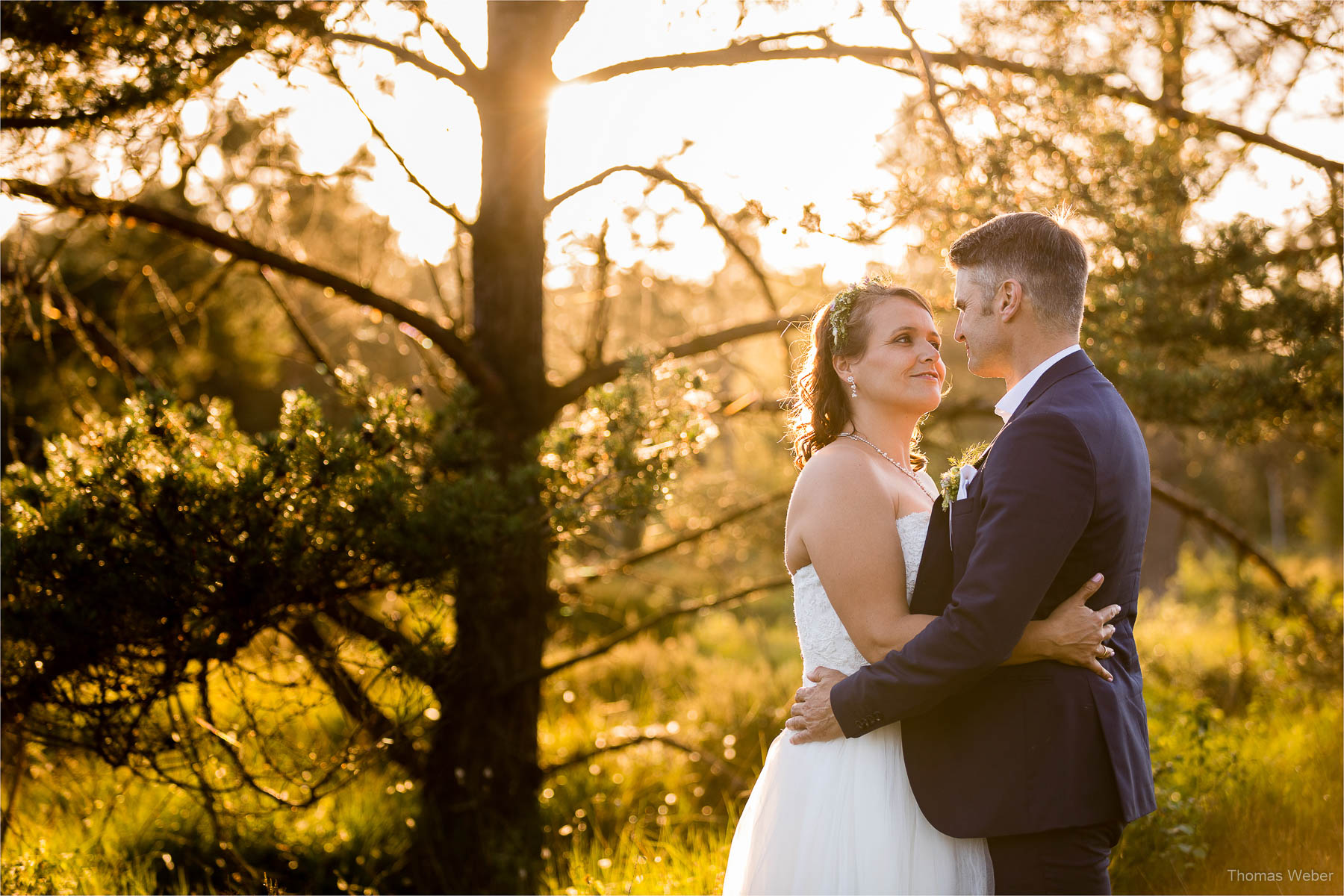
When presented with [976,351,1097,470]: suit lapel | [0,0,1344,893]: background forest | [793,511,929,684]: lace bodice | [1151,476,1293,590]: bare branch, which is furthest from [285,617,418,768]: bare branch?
[1151,476,1293,590]: bare branch

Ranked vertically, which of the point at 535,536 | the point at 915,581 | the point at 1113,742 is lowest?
the point at 1113,742

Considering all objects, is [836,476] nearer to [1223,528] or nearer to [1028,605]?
[1028,605]

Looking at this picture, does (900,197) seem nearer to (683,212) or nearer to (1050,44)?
(683,212)

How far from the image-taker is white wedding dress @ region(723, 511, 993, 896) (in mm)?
2480

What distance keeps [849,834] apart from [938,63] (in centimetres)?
406

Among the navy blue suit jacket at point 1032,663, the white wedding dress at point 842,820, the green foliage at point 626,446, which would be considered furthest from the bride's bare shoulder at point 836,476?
the green foliage at point 626,446

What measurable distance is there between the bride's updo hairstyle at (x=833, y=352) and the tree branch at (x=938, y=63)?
234 centimetres

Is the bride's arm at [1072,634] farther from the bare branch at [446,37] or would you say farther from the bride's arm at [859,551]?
the bare branch at [446,37]

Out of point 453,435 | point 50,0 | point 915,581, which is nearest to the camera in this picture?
point 915,581

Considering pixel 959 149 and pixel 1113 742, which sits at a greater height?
pixel 959 149

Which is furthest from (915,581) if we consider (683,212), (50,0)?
(50,0)

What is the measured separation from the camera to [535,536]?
4125 millimetres

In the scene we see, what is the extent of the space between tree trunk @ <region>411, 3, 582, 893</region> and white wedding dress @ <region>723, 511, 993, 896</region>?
2.26 m

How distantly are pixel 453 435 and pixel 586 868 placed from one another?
2179 millimetres
